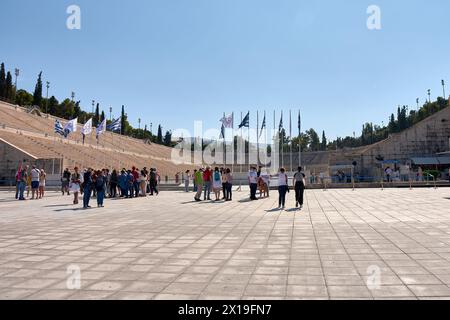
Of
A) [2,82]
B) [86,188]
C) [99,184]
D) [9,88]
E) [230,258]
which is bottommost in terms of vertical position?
[230,258]

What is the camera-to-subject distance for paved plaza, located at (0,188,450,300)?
417cm

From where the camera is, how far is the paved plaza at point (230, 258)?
164 inches

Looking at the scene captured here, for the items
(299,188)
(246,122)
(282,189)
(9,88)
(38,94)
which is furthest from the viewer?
(38,94)

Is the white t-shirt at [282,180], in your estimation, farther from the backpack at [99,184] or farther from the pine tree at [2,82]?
the pine tree at [2,82]

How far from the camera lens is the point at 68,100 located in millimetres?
88938

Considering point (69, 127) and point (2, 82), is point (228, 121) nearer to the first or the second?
point (69, 127)

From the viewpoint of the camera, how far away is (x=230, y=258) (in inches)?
228

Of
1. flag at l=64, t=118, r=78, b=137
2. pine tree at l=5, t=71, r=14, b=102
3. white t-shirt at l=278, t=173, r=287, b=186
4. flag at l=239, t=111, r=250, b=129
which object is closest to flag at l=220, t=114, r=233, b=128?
flag at l=239, t=111, r=250, b=129

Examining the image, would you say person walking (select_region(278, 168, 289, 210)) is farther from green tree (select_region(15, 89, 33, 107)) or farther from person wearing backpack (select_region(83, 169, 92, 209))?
green tree (select_region(15, 89, 33, 107))

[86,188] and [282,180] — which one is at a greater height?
[282,180]

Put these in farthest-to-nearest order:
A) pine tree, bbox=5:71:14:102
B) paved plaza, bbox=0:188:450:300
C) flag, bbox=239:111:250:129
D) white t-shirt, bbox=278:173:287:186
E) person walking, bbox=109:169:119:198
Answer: pine tree, bbox=5:71:14:102
flag, bbox=239:111:250:129
person walking, bbox=109:169:119:198
white t-shirt, bbox=278:173:287:186
paved plaza, bbox=0:188:450:300

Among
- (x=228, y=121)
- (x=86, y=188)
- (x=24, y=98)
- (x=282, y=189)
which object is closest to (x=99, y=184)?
(x=86, y=188)
